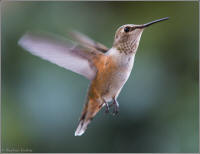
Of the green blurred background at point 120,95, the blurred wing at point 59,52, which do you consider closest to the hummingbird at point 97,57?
the blurred wing at point 59,52

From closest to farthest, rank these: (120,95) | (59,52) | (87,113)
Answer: (59,52) < (87,113) < (120,95)

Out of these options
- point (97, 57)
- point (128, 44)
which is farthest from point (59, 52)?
point (128, 44)

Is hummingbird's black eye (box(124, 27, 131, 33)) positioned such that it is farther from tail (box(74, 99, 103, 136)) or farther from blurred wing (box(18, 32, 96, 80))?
tail (box(74, 99, 103, 136))

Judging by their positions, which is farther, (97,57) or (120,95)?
(120,95)

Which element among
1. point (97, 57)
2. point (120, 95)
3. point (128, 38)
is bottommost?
point (120, 95)

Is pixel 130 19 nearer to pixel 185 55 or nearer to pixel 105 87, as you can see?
pixel 185 55

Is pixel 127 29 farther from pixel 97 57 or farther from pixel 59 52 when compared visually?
→ pixel 59 52

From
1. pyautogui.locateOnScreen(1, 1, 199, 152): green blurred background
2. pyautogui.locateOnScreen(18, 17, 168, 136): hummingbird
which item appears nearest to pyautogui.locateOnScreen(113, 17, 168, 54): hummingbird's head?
pyautogui.locateOnScreen(18, 17, 168, 136): hummingbird

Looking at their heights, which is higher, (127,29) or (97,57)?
(127,29)

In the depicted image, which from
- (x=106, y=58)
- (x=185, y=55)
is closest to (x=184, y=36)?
(x=185, y=55)
